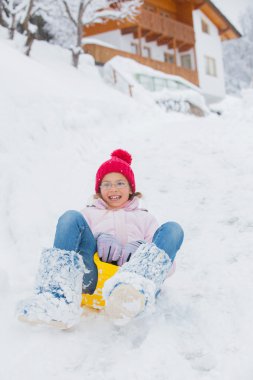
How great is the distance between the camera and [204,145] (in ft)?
25.3

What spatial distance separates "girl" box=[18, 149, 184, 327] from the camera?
7.55 ft

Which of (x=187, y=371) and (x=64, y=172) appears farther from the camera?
(x=64, y=172)

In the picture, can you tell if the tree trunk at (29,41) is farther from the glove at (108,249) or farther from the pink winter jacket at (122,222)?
the glove at (108,249)

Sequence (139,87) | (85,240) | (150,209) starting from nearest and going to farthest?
1. (85,240)
2. (150,209)
3. (139,87)

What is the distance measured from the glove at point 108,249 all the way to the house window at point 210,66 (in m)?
32.4

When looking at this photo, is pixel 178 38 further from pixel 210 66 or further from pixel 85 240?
pixel 85 240

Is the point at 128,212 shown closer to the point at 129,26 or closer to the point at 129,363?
the point at 129,363

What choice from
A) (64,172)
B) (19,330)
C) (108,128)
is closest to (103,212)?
(19,330)

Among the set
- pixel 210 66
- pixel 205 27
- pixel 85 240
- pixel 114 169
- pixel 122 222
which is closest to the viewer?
pixel 85 240

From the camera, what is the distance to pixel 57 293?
2.39 m

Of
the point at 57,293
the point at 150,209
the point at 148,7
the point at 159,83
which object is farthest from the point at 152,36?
the point at 57,293

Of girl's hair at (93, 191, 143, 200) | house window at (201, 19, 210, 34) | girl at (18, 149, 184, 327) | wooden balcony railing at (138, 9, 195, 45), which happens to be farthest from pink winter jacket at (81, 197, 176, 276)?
house window at (201, 19, 210, 34)

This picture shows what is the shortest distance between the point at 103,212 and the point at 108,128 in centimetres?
671

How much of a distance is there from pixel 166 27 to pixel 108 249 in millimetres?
27626
